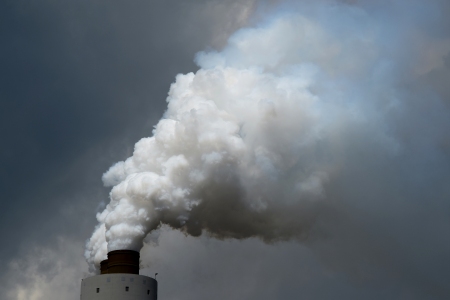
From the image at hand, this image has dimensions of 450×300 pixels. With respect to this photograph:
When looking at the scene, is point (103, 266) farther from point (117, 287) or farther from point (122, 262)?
point (117, 287)

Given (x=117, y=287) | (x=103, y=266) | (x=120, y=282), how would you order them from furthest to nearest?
(x=103, y=266) → (x=120, y=282) → (x=117, y=287)

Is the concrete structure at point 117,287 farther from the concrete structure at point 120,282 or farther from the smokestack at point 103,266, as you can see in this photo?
the smokestack at point 103,266

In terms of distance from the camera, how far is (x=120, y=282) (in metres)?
69.4

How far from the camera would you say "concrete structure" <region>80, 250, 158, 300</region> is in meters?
69.4

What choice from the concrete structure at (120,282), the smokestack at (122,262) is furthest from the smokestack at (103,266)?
the smokestack at (122,262)

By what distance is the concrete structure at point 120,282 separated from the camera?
69.4m

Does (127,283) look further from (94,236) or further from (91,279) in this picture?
(94,236)

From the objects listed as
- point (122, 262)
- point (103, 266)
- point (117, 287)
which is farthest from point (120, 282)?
point (103, 266)

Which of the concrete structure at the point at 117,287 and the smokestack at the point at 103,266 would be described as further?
the smokestack at the point at 103,266

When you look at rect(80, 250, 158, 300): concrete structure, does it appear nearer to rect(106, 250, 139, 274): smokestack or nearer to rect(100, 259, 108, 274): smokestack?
rect(106, 250, 139, 274): smokestack

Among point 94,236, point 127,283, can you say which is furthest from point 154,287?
point 94,236

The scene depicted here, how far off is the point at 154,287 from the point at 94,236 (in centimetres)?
1048

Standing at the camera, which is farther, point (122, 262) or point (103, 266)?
point (103, 266)

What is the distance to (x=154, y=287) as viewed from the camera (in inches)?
2886
